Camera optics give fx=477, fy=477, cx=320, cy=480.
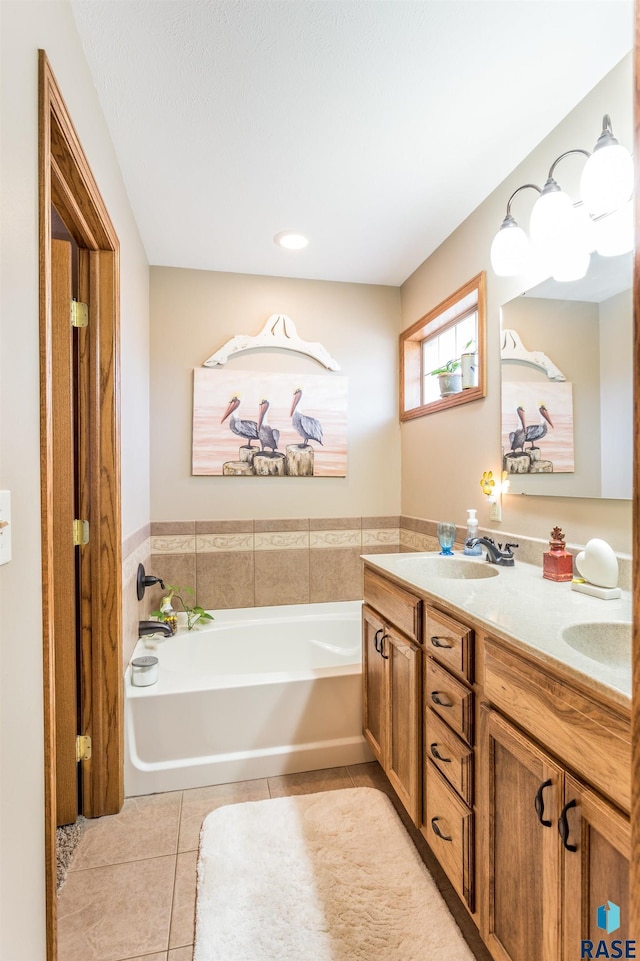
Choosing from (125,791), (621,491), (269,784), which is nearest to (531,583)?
(621,491)

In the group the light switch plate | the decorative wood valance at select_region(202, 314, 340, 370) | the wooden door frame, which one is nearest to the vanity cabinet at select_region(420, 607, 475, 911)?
the light switch plate

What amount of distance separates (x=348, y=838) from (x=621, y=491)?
145cm

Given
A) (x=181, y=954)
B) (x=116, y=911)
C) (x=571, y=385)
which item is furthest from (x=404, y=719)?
(x=571, y=385)

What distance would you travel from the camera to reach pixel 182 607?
2760 millimetres

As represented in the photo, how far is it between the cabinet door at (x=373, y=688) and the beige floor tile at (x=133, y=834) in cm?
79

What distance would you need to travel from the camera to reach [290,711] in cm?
206

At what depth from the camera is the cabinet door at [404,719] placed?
1519 millimetres

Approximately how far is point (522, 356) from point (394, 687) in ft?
4.36

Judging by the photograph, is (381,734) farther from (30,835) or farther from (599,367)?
(599,367)

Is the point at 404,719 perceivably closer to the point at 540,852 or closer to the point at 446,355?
the point at 540,852

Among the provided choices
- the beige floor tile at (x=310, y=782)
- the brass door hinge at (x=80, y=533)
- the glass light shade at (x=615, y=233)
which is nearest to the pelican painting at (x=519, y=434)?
the glass light shade at (x=615, y=233)

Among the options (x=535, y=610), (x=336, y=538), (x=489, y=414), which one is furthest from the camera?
(x=336, y=538)

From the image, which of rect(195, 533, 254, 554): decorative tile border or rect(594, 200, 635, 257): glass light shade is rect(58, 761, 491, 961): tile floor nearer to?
rect(195, 533, 254, 554): decorative tile border

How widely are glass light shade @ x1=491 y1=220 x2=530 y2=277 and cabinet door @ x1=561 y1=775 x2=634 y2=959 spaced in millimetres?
1614
